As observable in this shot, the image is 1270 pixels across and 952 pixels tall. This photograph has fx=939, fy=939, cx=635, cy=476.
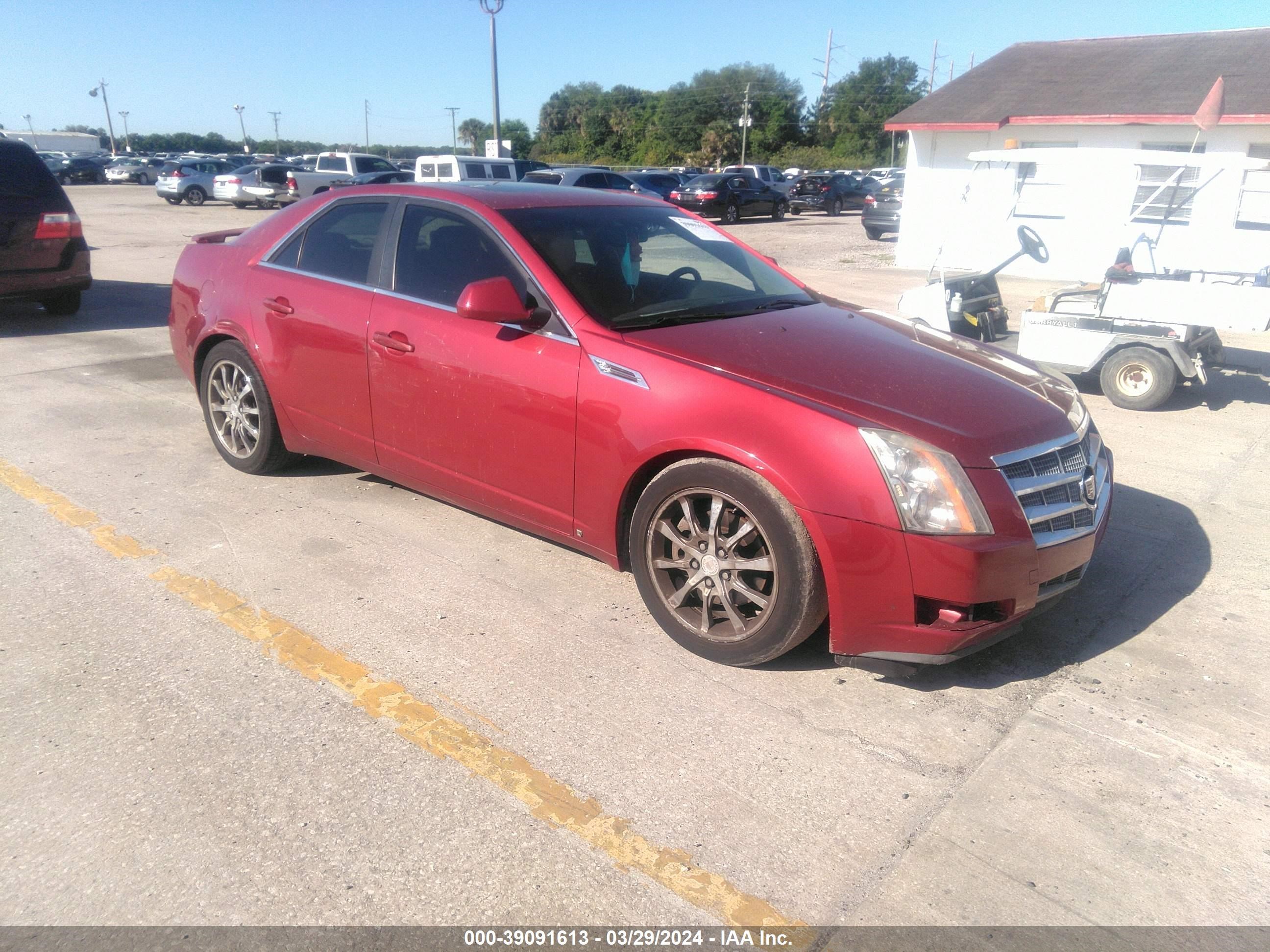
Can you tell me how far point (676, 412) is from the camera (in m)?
3.43

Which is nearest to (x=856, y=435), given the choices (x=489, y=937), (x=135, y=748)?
(x=489, y=937)

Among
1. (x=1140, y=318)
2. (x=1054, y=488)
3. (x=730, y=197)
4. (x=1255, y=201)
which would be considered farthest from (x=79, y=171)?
(x=1054, y=488)

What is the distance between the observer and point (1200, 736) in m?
3.16

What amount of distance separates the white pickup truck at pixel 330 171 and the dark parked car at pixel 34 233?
19.0m

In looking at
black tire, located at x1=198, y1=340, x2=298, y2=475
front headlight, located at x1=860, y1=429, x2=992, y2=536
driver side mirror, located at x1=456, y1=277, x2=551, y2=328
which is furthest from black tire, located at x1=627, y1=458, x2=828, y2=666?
black tire, located at x1=198, y1=340, x2=298, y2=475

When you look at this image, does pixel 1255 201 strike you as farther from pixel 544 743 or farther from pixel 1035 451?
pixel 544 743

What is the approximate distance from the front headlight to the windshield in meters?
1.24

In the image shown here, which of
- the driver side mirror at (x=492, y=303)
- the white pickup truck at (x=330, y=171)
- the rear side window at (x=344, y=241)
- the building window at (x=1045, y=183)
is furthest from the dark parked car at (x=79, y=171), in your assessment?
the driver side mirror at (x=492, y=303)

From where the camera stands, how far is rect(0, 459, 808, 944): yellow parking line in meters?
2.44

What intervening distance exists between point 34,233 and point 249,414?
592 centimetres

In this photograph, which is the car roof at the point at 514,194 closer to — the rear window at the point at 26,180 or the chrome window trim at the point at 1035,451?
the chrome window trim at the point at 1035,451

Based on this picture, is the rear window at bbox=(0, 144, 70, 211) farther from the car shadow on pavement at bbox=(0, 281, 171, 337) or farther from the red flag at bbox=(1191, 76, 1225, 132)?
the red flag at bbox=(1191, 76, 1225, 132)

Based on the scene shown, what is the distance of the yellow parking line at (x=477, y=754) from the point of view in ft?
8.01

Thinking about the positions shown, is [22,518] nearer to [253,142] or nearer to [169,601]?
[169,601]
